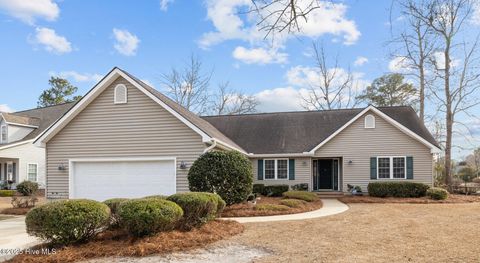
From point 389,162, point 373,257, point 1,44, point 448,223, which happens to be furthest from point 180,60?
point 373,257

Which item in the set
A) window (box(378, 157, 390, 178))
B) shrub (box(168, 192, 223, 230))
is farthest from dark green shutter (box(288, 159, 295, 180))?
shrub (box(168, 192, 223, 230))

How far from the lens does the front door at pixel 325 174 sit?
23234 mm

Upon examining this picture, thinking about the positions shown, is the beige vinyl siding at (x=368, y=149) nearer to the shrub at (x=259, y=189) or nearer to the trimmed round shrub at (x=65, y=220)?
the shrub at (x=259, y=189)

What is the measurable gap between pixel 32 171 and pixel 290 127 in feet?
63.5

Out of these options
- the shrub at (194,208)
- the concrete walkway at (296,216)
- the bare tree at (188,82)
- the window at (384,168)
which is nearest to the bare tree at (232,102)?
the bare tree at (188,82)

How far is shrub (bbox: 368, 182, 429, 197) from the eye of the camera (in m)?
19.5

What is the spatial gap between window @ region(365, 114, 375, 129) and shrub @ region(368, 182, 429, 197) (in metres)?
3.28

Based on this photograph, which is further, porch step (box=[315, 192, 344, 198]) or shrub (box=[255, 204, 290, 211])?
porch step (box=[315, 192, 344, 198])

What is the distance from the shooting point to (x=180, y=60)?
121 ft

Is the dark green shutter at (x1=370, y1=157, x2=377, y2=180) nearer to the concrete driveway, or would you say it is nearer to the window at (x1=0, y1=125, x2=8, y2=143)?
the concrete driveway

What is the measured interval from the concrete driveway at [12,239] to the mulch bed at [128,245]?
2.10 feet

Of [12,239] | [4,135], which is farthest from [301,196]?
[4,135]

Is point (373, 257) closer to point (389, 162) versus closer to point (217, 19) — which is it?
point (217, 19)

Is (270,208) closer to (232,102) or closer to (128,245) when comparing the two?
(128,245)
